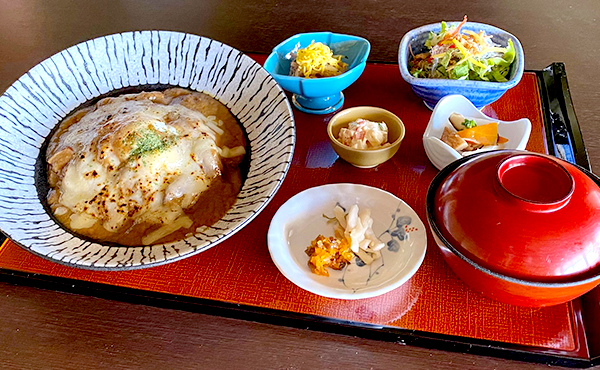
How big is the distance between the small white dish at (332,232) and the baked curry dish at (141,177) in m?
0.21

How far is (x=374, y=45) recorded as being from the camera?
2.07m

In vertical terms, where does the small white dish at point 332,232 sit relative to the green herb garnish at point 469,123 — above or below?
below

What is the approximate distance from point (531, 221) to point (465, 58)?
0.87m

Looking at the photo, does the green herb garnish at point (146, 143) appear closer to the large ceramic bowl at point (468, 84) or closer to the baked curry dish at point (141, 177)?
the baked curry dish at point (141, 177)

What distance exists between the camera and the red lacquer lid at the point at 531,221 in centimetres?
88

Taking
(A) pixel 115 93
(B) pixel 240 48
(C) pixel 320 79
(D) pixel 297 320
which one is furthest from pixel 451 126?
(A) pixel 115 93

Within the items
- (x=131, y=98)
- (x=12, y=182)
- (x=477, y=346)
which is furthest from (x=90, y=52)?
(x=477, y=346)

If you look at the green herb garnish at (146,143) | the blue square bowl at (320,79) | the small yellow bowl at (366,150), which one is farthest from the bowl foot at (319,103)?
the green herb garnish at (146,143)

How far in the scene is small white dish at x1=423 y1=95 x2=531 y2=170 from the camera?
1348mm

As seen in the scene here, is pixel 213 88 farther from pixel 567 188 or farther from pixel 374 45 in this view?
pixel 567 188

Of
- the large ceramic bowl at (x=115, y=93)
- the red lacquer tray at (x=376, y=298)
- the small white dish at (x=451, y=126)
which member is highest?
the large ceramic bowl at (x=115, y=93)

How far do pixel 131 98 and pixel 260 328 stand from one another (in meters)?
0.99

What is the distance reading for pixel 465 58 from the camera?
Result: 1.57 m

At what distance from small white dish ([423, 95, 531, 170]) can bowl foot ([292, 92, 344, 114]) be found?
1.23 feet
